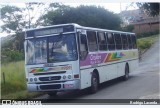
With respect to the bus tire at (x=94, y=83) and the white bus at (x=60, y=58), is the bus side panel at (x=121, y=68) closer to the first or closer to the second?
the bus tire at (x=94, y=83)

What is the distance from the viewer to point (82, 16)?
1352cm

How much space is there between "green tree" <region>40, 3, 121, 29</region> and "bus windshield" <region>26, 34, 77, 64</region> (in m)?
0.73

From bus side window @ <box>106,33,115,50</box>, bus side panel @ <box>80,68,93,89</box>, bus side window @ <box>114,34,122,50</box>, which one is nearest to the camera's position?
bus side panel @ <box>80,68,93,89</box>

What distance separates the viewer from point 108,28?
14.8 meters

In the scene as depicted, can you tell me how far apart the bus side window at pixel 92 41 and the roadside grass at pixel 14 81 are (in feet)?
7.22

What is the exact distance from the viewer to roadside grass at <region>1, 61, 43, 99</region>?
40.1 ft

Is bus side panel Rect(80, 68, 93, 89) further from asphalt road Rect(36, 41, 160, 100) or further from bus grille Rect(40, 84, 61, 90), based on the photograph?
bus grille Rect(40, 84, 61, 90)

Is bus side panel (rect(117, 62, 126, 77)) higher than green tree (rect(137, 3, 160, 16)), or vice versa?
green tree (rect(137, 3, 160, 16))

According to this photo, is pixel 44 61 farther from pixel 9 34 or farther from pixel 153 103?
pixel 153 103

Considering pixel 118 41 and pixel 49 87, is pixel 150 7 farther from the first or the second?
pixel 49 87

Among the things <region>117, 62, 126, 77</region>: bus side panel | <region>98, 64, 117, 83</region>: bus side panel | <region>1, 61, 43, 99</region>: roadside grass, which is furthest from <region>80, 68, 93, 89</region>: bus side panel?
<region>117, 62, 126, 77</region>: bus side panel

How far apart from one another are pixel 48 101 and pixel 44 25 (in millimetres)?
2835

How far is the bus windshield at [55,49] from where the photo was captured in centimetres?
1206

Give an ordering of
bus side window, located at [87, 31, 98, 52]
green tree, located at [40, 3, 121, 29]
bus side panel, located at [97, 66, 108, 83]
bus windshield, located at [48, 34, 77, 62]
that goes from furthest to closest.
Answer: bus side panel, located at [97, 66, 108, 83] → bus side window, located at [87, 31, 98, 52] → green tree, located at [40, 3, 121, 29] → bus windshield, located at [48, 34, 77, 62]
